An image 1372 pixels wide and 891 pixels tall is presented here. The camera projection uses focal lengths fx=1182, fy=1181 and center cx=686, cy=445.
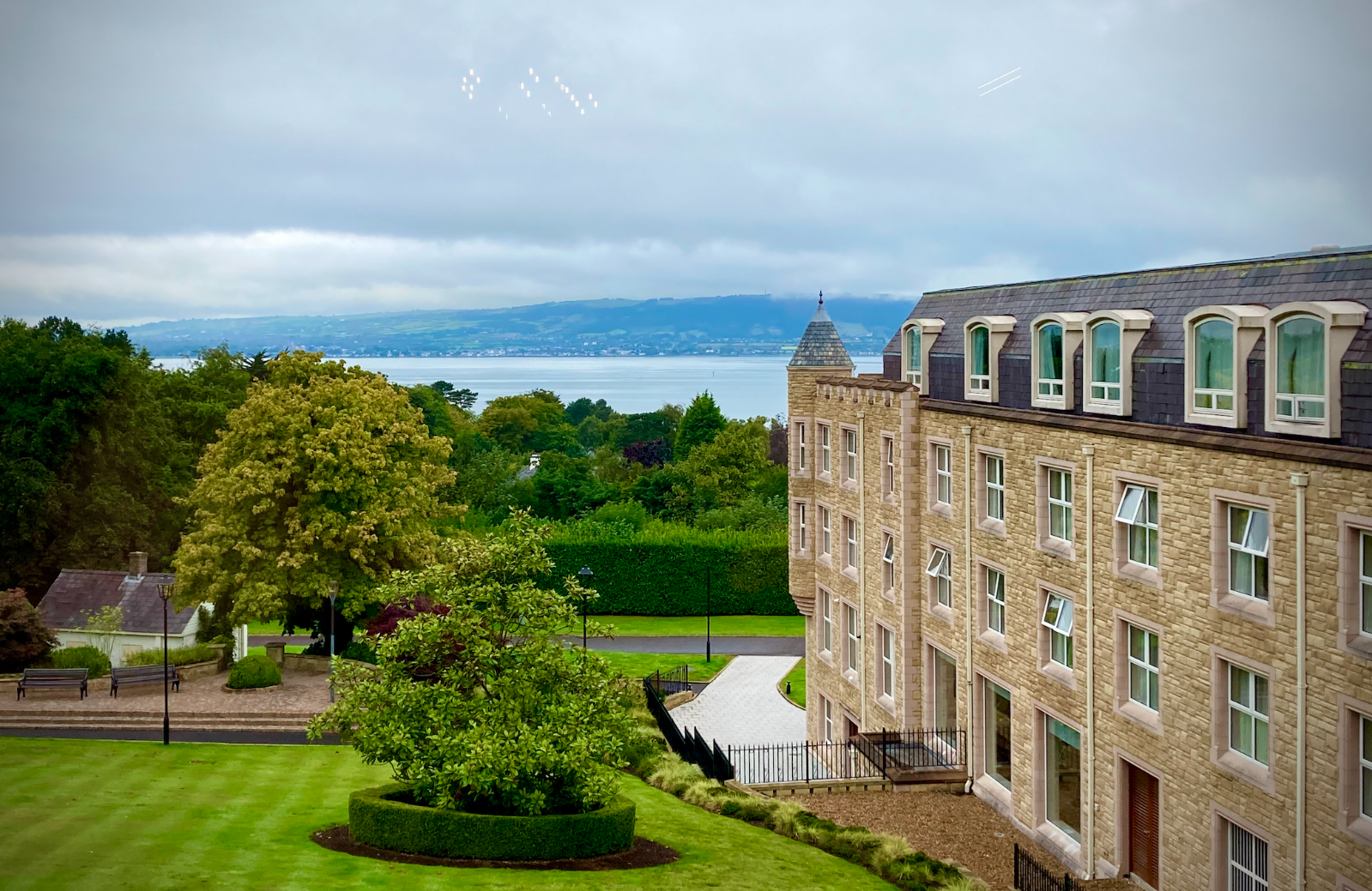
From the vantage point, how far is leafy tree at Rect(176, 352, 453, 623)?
40062mm

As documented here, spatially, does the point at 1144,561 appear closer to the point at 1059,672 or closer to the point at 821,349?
the point at 1059,672

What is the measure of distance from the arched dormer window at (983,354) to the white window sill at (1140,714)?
7958mm

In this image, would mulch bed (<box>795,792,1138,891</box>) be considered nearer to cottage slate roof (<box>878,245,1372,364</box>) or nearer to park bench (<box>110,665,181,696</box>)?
cottage slate roof (<box>878,245,1372,364</box>)

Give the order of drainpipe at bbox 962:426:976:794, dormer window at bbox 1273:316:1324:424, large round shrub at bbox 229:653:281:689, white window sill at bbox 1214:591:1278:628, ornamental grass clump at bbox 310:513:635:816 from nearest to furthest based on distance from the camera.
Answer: dormer window at bbox 1273:316:1324:424, white window sill at bbox 1214:591:1278:628, ornamental grass clump at bbox 310:513:635:816, drainpipe at bbox 962:426:976:794, large round shrub at bbox 229:653:281:689

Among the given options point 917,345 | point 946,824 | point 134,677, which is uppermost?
point 917,345

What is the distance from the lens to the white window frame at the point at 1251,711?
1741cm

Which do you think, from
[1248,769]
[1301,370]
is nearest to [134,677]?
[1248,769]

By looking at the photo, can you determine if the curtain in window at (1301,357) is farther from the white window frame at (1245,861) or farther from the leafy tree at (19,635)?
the leafy tree at (19,635)

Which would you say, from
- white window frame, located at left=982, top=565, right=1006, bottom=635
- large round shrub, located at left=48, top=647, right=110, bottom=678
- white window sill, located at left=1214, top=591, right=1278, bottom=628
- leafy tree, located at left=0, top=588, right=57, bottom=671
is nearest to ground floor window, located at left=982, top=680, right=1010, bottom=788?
white window frame, located at left=982, top=565, right=1006, bottom=635

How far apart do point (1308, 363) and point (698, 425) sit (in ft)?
301

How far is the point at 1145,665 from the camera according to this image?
2072 cm

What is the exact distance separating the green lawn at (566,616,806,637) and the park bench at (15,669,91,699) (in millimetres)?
26744

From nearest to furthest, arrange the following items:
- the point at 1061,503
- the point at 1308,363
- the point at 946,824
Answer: the point at 1308,363
the point at 1061,503
the point at 946,824

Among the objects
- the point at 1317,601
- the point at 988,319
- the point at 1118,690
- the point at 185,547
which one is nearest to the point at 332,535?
the point at 185,547
